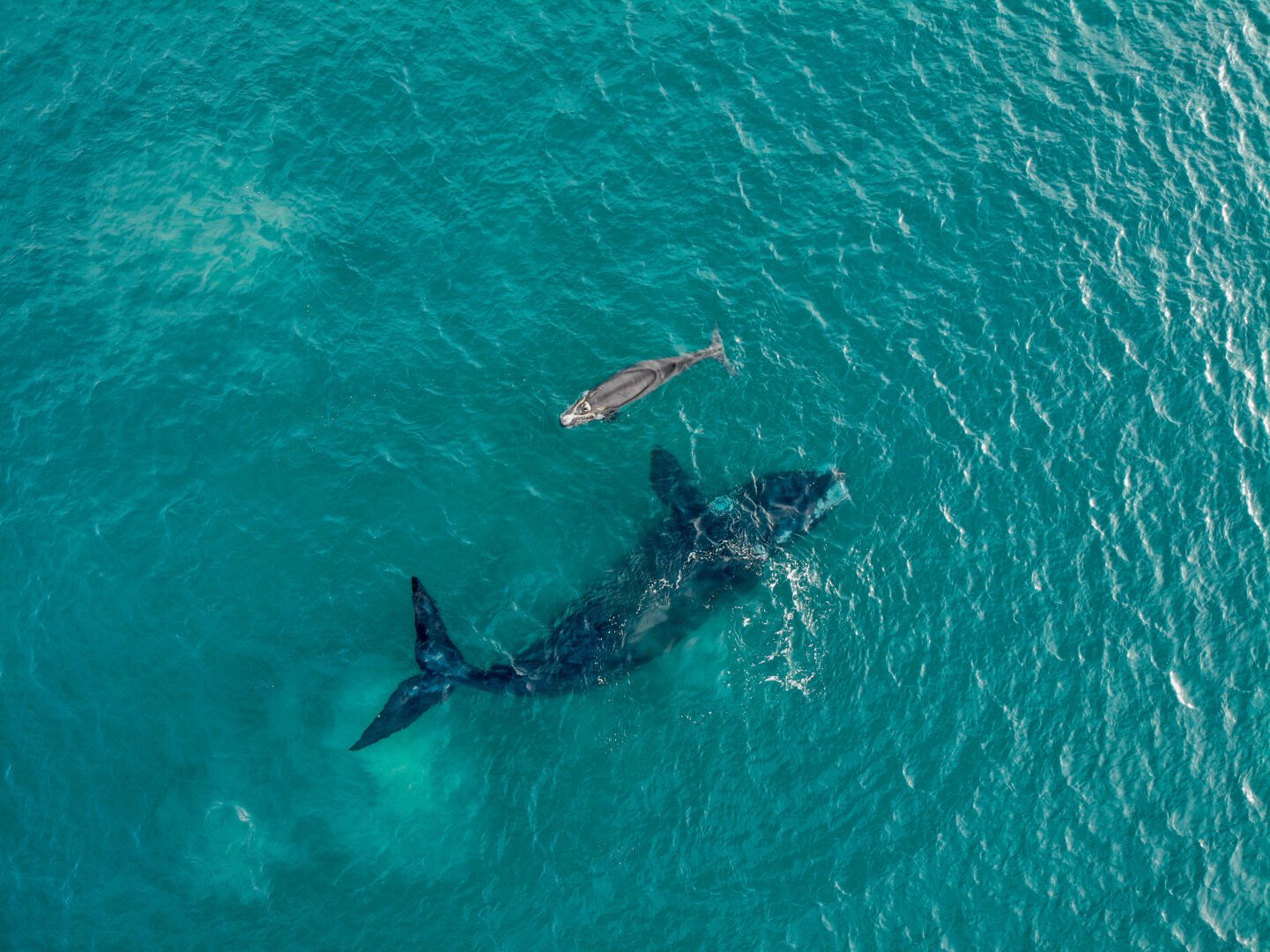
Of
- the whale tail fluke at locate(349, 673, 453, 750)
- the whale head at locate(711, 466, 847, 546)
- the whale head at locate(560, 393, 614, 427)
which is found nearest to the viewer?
the whale tail fluke at locate(349, 673, 453, 750)

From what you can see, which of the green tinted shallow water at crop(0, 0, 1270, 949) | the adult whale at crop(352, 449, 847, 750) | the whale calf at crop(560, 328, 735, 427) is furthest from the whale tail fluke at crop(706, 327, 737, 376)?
the adult whale at crop(352, 449, 847, 750)

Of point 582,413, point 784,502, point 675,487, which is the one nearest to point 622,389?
point 582,413

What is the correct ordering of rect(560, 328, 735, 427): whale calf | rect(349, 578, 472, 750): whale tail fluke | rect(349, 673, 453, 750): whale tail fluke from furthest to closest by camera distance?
rect(560, 328, 735, 427): whale calf
rect(349, 578, 472, 750): whale tail fluke
rect(349, 673, 453, 750): whale tail fluke

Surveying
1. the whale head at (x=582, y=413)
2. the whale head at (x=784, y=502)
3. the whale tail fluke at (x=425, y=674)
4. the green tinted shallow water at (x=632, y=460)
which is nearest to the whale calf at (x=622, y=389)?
the whale head at (x=582, y=413)

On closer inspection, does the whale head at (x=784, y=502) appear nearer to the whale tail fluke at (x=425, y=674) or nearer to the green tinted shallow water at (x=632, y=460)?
the green tinted shallow water at (x=632, y=460)

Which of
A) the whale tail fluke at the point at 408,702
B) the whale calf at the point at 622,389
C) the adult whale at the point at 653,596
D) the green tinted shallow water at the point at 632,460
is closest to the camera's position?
the green tinted shallow water at the point at 632,460

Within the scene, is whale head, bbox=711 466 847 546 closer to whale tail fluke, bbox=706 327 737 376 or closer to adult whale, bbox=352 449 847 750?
adult whale, bbox=352 449 847 750

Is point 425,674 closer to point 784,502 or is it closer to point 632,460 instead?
point 632,460
